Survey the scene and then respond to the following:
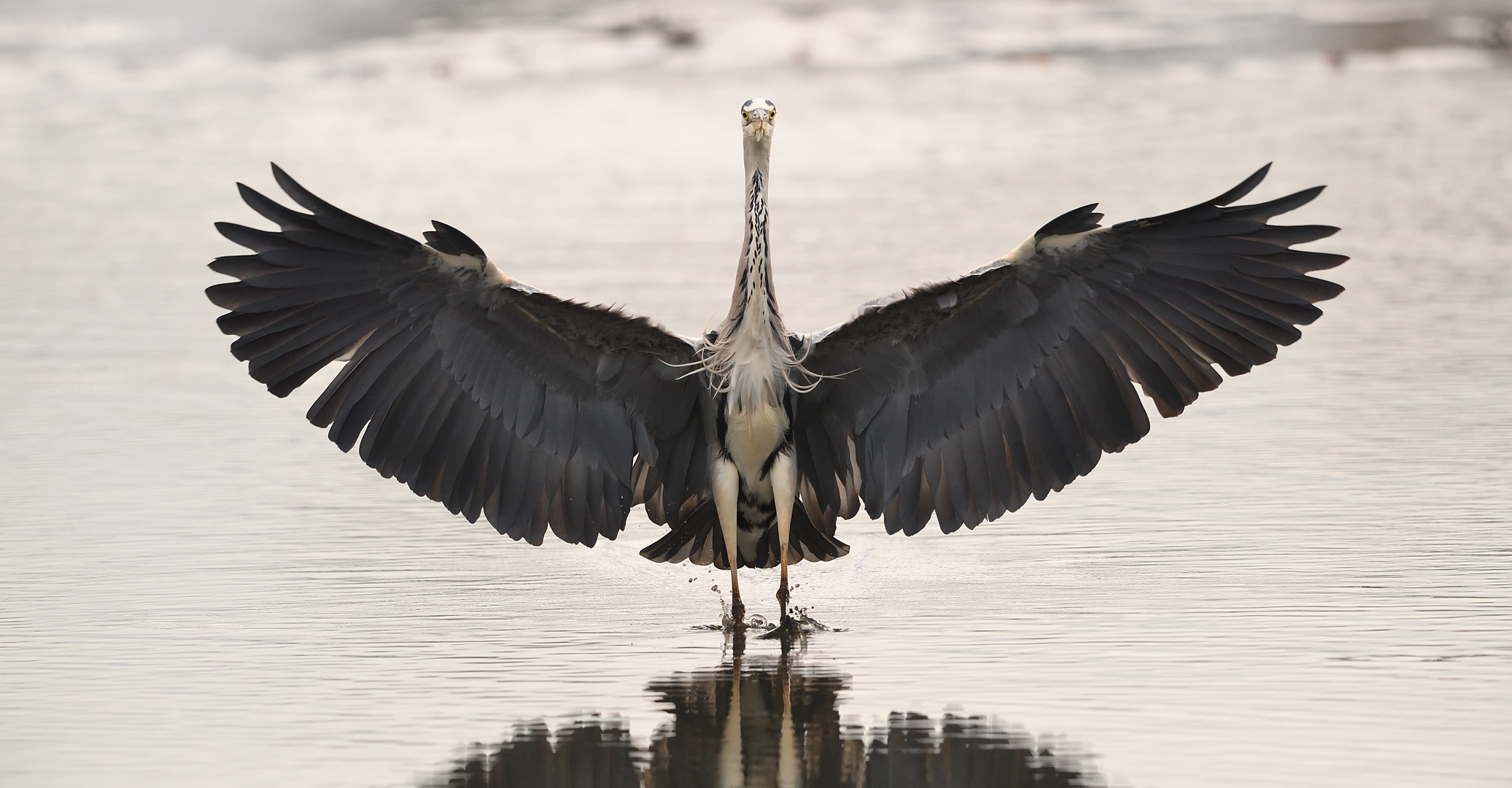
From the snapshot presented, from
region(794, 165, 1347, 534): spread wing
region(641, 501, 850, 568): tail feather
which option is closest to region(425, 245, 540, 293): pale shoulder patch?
region(794, 165, 1347, 534): spread wing

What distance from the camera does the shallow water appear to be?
7469mm

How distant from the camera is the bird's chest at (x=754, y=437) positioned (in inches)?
367

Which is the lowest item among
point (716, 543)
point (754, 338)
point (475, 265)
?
point (716, 543)

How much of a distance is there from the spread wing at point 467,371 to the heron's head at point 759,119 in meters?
1.02

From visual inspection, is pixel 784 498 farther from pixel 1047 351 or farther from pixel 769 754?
pixel 769 754

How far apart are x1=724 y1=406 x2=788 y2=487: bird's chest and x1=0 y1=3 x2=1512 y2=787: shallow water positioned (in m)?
0.71

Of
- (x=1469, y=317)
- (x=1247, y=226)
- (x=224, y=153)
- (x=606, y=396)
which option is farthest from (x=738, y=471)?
(x=224, y=153)

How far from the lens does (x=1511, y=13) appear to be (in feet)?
118

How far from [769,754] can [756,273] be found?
8.85ft

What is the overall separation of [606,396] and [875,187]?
14.1m

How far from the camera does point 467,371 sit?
918 centimetres

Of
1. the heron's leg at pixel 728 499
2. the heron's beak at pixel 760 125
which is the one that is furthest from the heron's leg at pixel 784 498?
the heron's beak at pixel 760 125

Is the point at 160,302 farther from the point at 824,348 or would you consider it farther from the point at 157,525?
the point at 824,348

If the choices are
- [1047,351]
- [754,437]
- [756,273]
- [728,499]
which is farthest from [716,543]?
[1047,351]
